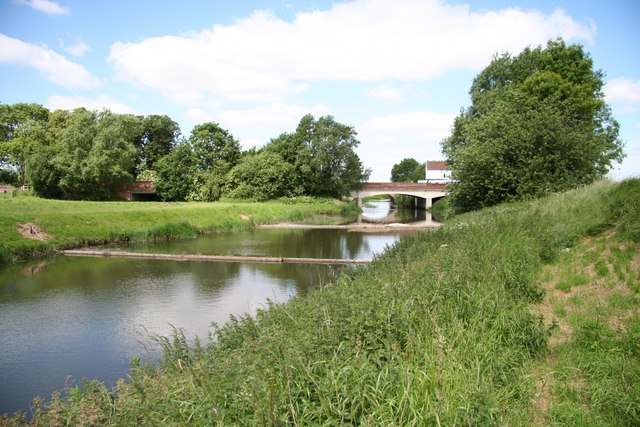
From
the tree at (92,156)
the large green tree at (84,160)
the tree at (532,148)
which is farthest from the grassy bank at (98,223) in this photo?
the tree at (532,148)

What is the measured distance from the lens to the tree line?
163 feet

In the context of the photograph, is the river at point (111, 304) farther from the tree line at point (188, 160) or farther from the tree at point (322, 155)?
the tree at point (322, 155)

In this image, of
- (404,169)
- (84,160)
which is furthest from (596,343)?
(404,169)

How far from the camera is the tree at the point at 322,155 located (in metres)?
58.4

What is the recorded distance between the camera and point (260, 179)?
55781mm

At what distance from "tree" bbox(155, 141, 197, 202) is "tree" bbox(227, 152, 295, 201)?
5804 millimetres

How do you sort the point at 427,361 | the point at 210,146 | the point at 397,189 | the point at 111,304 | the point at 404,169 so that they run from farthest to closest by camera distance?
1. the point at 404,169
2. the point at 397,189
3. the point at 210,146
4. the point at 111,304
5. the point at 427,361

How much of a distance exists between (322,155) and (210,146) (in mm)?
16211

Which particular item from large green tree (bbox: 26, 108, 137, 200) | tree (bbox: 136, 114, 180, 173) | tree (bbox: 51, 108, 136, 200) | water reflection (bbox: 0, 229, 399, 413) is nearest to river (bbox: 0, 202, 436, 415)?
water reflection (bbox: 0, 229, 399, 413)

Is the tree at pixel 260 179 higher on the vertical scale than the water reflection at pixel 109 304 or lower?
higher

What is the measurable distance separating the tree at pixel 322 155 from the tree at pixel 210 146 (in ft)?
20.9

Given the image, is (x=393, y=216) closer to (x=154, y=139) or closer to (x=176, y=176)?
(x=176, y=176)

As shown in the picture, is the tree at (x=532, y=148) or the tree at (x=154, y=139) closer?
the tree at (x=532, y=148)

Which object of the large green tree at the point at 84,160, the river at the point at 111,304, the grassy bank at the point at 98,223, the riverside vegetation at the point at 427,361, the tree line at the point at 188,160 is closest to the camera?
the riverside vegetation at the point at 427,361
